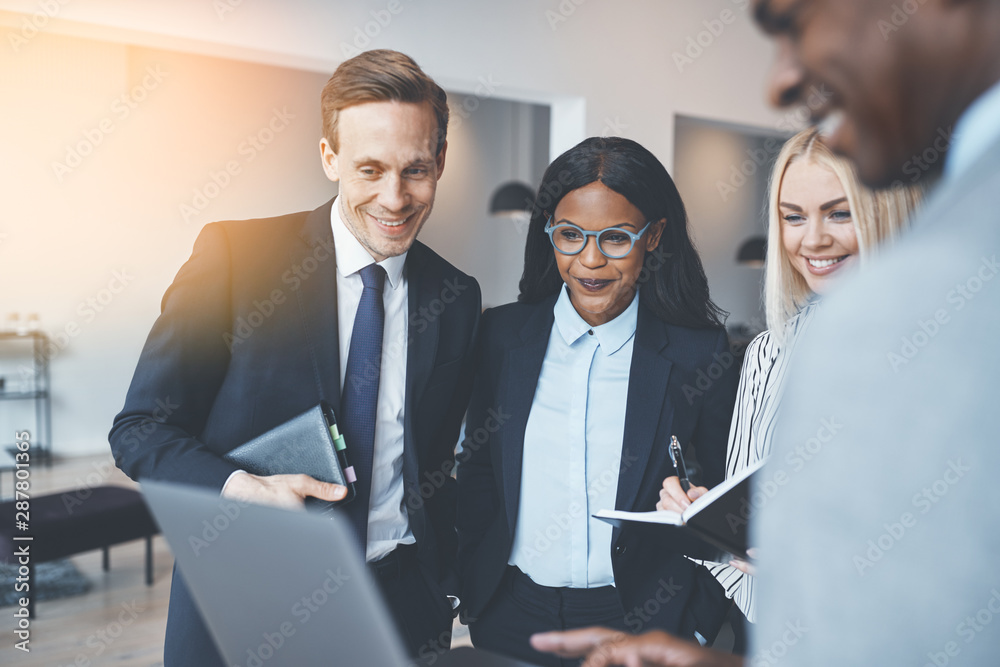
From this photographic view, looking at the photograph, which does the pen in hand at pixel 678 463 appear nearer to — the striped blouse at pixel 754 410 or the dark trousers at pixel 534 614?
the striped blouse at pixel 754 410

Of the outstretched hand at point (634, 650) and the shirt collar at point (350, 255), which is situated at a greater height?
the shirt collar at point (350, 255)

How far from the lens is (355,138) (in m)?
1.58

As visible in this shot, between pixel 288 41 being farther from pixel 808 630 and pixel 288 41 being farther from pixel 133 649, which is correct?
pixel 808 630

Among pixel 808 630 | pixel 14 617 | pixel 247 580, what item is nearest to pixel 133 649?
pixel 14 617

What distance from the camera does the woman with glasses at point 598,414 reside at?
167cm

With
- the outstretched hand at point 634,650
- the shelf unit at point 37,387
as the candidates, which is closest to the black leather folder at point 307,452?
the outstretched hand at point 634,650
